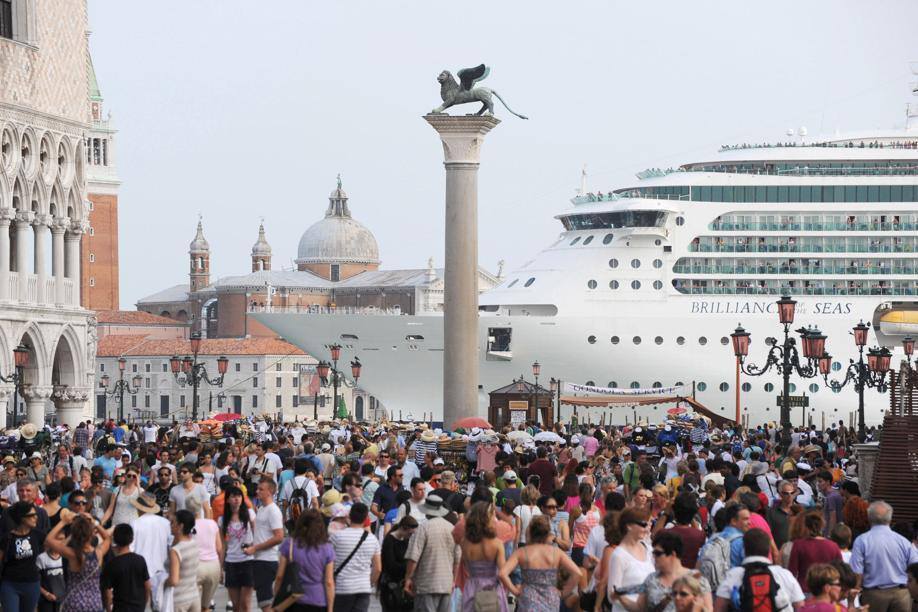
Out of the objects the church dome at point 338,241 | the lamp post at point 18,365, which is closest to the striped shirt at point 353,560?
the lamp post at point 18,365

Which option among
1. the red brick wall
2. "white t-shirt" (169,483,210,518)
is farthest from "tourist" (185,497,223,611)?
the red brick wall

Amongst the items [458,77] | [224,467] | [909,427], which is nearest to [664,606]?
[909,427]

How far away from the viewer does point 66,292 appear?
1517 inches

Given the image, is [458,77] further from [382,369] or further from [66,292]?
[382,369]

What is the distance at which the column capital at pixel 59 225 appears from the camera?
38.1m

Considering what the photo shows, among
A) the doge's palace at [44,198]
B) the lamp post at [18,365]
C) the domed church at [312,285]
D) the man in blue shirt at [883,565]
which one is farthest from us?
the domed church at [312,285]

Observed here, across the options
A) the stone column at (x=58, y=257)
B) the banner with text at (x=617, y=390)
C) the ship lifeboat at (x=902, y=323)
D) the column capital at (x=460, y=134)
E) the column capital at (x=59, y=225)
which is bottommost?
the banner with text at (x=617, y=390)

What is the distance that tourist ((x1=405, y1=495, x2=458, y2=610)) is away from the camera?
11.4m

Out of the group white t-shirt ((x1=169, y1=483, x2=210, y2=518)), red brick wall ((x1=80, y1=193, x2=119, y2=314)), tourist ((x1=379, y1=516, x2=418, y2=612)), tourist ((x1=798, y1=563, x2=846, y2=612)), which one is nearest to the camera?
tourist ((x1=798, y1=563, x2=846, y2=612))

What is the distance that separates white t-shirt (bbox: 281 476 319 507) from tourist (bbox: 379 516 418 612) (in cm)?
314

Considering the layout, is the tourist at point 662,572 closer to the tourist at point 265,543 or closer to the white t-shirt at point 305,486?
the tourist at point 265,543

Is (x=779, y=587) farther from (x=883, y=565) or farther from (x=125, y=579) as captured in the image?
(x=125, y=579)

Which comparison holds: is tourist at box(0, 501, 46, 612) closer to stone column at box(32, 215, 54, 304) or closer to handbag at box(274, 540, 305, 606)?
handbag at box(274, 540, 305, 606)

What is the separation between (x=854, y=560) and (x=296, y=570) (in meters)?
3.23
